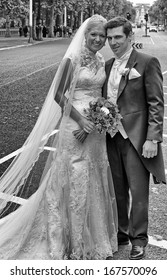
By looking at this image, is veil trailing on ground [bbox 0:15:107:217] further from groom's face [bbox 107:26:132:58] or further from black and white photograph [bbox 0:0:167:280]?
groom's face [bbox 107:26:132:58]

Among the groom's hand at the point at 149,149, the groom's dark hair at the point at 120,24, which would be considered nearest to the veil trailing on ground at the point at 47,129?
the groom's dark hair at the point at 120,24

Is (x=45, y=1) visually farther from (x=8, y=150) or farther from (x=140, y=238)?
(x=140, y=238)

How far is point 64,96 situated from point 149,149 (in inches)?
33.8

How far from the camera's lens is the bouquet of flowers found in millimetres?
3732

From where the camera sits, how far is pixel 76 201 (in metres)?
4.02

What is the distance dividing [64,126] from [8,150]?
3.87m

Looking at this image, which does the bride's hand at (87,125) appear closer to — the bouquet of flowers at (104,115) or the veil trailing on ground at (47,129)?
the bouquet of flowers at (104,115)

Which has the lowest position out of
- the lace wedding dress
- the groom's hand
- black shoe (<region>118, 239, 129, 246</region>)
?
black shoe (<region>118, 239, 129, 246</region>)

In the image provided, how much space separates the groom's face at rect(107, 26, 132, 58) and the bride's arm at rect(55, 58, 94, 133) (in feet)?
1.31

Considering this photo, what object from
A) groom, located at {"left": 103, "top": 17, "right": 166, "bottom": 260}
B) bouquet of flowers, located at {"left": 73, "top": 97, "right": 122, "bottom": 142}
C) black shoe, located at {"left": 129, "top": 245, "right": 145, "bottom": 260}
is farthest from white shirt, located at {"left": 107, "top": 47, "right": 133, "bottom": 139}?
black shoe, located at {"left": 129, "top": 245, "right": 145, "bottom": 260}

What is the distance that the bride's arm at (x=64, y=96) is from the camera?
385 cm

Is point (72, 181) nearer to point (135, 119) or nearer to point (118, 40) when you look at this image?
point (135, 119)

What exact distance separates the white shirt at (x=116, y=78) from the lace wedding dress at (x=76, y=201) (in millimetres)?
86

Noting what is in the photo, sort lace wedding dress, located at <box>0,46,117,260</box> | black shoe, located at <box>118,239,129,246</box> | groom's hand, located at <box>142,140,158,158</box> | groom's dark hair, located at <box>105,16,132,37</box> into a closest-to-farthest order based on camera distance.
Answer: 1. groom's dark hair, located at <box>105,16,132,37</box>
2. groom's hand, located at <box>142,140,158,158</box>
3. lace wedding dress, located at <box>0,46,117,260</box>
4. black shoe, located at <box>118,239,129,246</box>
